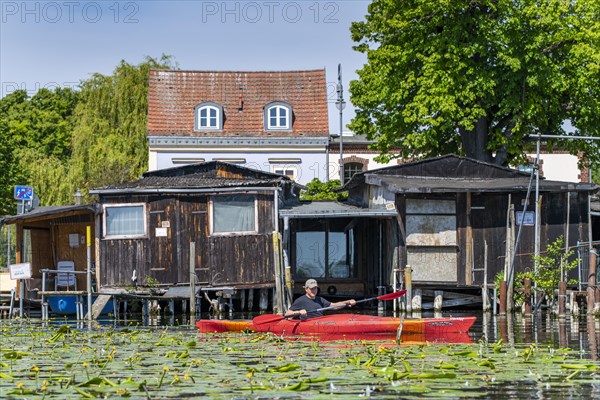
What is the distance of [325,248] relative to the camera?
4197cm

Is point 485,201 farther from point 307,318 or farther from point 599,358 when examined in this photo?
point 599,358

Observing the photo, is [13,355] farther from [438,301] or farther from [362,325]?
[438,301]

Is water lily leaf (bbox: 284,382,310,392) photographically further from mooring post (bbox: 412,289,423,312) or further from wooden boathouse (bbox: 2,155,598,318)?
mooring post (bbox: 412,289,423,312)

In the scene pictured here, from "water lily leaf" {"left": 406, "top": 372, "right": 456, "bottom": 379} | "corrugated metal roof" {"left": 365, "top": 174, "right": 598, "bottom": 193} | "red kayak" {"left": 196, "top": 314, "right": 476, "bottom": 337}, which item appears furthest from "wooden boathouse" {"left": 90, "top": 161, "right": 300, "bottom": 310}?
"water lily leaf" {"left": 406, "top": 372, "right": 456, "bottom": 379}

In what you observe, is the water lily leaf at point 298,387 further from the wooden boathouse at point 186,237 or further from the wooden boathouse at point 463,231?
the wooden boathouse at point 186,237

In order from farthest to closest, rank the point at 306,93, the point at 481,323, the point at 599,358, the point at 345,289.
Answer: the point at 306,93 < the point at 345,289 < the point at 481,323 < the point at 599,358

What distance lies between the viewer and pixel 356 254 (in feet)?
138

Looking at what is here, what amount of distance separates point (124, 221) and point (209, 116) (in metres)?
23.8

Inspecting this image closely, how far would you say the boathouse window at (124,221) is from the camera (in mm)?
37125

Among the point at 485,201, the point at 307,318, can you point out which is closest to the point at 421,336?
the point at 307,318

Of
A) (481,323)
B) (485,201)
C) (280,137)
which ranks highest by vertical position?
(280,137)

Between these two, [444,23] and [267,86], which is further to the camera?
[267,86]

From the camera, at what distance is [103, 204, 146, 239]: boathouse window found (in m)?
37.1

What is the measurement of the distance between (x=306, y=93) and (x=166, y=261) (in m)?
26.6
